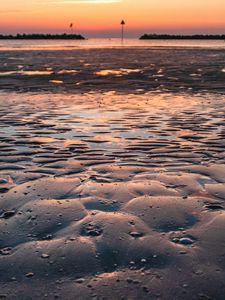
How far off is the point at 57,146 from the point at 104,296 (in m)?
5.83

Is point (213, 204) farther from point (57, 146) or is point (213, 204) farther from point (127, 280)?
point (57, 146)

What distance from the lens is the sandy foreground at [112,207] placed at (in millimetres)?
3836

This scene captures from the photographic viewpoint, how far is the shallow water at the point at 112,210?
383 centimetres

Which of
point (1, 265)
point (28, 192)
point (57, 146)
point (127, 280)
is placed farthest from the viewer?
point (57, 146)

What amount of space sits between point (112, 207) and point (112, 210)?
112 millimetres

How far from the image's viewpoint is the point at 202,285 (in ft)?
12.3

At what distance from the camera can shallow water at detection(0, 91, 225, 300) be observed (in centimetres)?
383

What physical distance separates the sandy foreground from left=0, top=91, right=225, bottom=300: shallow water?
0.01 metres

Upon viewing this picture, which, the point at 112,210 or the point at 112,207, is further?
the point at 112,207

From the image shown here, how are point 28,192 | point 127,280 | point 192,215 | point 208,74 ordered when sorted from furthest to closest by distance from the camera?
point 208,74
point 28,192
point 192,215
point 127,280

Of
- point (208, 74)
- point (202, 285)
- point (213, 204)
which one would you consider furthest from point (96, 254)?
point (208, 74)

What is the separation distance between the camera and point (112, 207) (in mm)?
5605

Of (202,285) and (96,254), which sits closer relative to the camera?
(202,285)

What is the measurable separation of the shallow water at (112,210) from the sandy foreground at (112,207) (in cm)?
1
